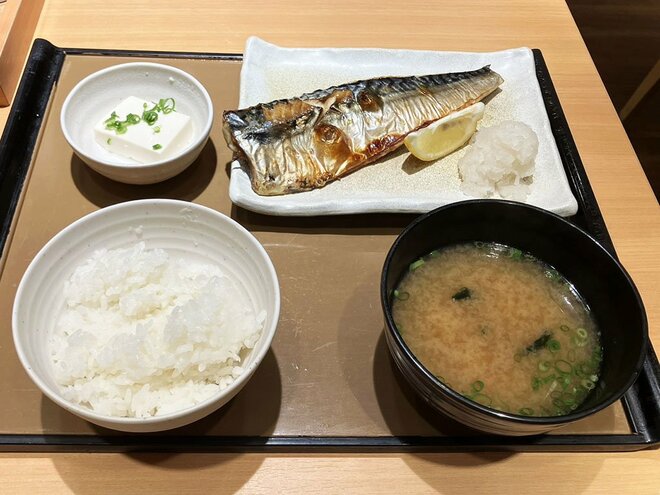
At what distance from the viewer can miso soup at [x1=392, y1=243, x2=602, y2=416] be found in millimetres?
1160

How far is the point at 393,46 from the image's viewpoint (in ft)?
7.14

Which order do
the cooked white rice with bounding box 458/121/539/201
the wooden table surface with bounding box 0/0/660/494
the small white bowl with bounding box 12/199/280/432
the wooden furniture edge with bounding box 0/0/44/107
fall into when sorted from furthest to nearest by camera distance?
the wooden furniture edge with bounding box 0/0/44/107 → the cooked white rice with bounding box 458/121/539/201 → the wooden table surface with bounding box 0/0/660/494 → the small white bowl with bounding box 12/199/280/432

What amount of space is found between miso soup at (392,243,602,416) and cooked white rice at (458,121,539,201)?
37cm

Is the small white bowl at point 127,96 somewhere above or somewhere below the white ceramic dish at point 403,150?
below

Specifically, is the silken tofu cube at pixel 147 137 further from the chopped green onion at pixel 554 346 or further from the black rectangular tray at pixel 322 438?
the chopped green onion at pixel 554 346

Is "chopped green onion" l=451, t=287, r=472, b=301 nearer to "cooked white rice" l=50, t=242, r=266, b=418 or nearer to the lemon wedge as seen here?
"cooked white rice" l=50, t=242, r=266, b=418

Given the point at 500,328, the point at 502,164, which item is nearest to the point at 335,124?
the point at 502,164

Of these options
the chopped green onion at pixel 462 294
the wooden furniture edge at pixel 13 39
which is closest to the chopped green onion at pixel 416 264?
the chopped green onion at pixel 462 294

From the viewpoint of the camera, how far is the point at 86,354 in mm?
1127

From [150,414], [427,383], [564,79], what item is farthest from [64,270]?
[564,79]

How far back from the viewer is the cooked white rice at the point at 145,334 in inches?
43.2

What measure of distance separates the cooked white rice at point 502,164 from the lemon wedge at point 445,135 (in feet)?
0.27

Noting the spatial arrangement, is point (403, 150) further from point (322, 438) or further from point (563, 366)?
point (322, 438)

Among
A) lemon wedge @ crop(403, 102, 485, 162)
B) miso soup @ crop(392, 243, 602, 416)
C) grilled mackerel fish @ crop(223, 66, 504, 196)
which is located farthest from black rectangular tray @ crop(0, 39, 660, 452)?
grilled mackerel fish @ crop(223, 66, 504, 196)
